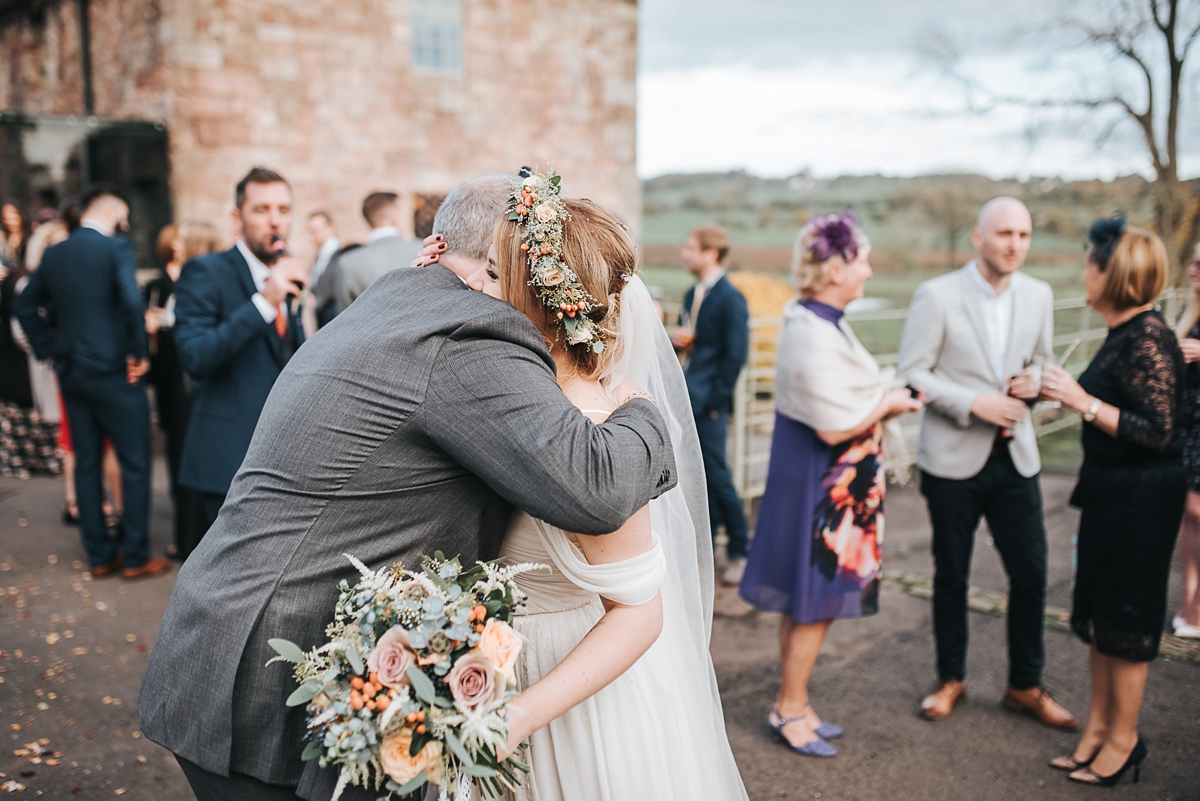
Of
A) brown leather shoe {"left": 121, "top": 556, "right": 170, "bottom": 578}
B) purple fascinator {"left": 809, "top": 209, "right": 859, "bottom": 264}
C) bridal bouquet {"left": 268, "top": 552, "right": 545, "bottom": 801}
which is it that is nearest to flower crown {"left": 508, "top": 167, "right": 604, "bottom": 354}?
bridal bouquet {"left": 268, "top": 552, "right": 545, "bottom": 801}

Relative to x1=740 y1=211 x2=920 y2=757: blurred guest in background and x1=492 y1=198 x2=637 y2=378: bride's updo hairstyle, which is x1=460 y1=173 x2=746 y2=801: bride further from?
x1=740 y1=211 x2=920 y2=757: blurred guest in background

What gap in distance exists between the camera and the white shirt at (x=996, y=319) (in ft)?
12.8

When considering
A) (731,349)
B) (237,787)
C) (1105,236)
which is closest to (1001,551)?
(1105,236)

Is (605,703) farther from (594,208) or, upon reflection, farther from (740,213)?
(740,213)

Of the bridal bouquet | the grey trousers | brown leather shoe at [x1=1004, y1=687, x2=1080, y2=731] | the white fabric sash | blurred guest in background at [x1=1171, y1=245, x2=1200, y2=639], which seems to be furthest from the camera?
blurred guest in background at [x1=1171, y1=245, x2=1200, y2=639]

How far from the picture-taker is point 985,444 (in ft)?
12.5

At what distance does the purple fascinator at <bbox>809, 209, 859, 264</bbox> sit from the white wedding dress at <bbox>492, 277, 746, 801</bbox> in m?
1.59

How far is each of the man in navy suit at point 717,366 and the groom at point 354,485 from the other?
4.04 metres

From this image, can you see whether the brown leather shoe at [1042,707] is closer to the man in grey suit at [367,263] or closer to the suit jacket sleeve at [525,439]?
the suit jacket sleeve at [525,439]

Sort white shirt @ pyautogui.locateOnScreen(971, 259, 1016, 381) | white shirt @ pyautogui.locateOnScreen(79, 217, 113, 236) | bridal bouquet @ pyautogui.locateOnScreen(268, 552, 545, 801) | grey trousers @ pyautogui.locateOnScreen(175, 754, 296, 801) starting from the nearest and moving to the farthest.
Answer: bridal bouquet @ pyautogui.locateOnScreen(268, 552, 545, 801), grey trousers @ pyautogui.locateOnScreen(175, 754, 296, 801), white shirt @ pyautogui.locateOnScreen(971, 259, 1016, 381), white shirt @ pyautogui.locateOnScreen(79, 217, 113, 236)

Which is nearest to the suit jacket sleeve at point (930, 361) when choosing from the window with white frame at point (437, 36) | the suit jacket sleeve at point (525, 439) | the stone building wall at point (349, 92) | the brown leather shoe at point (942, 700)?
the brown leather shoe at point (942, 700)

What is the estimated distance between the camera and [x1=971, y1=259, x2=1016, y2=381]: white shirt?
3.91 meters

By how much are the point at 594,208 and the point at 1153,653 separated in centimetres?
289

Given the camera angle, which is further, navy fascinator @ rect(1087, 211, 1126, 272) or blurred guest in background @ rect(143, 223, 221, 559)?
blurred guest in background @ rect(143, 223, 221, 559)
